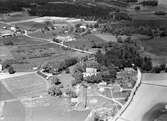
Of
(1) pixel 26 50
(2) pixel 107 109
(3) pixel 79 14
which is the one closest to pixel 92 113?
(2) pixel 107 109

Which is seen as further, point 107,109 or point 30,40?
point 30,40

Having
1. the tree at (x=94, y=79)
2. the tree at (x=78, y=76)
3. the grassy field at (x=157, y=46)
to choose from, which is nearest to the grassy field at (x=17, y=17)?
the grassy field at (x=157, y=46)

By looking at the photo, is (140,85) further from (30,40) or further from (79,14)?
(79,14)

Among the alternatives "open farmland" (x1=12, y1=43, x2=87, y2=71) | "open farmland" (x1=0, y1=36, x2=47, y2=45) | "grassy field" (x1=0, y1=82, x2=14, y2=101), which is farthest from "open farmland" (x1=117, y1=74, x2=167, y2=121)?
"open farmland" (x1=0, y1=36, x2=47, y2=45)

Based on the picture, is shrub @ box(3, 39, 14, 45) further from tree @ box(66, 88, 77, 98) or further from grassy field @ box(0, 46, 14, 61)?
tree @ box(66, 88, 77, 98)

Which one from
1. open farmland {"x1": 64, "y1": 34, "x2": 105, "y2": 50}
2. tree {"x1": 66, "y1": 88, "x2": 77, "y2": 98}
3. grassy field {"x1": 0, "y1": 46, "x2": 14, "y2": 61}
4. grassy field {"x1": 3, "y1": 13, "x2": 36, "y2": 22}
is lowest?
tree {"x1": 66, "y1": 88, "x2": 77, "y2": 98}
